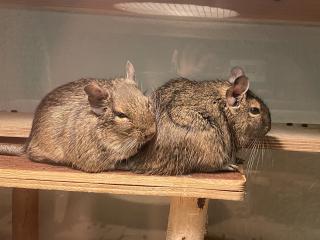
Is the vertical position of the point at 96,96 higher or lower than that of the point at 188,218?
higher

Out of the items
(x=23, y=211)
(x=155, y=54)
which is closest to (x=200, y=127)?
(x=155, y=54)

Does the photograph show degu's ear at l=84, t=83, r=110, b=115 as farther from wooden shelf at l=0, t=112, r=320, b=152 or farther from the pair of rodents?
wooden shelf at l=0, t=112, r=320, b=152

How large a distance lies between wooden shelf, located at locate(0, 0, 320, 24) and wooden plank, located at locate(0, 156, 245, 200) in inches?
28.8

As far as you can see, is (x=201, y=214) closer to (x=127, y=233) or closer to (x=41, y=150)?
(x=41, y=150)

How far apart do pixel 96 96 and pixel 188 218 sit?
0.44m

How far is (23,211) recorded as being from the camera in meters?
2.01

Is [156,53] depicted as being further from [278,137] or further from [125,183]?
[125,183]

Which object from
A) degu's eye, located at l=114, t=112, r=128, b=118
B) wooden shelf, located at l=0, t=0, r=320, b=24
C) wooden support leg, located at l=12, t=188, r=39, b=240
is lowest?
wooden support leg, located at l=12, t=188, r=39, b=240

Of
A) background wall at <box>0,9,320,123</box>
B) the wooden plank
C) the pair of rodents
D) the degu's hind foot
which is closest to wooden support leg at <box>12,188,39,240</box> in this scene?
background wall at <box>0,9,320,123</box>

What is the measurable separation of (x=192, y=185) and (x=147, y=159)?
0.52 ft

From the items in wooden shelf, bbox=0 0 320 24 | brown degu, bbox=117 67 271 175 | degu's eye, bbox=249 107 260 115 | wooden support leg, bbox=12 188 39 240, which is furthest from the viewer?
wooden support leg, bbox=12 188 39 240

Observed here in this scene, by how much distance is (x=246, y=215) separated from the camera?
2238 millimetres

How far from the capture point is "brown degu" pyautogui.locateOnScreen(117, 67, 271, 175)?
1427mm

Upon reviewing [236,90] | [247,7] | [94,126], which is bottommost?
[94,126]
